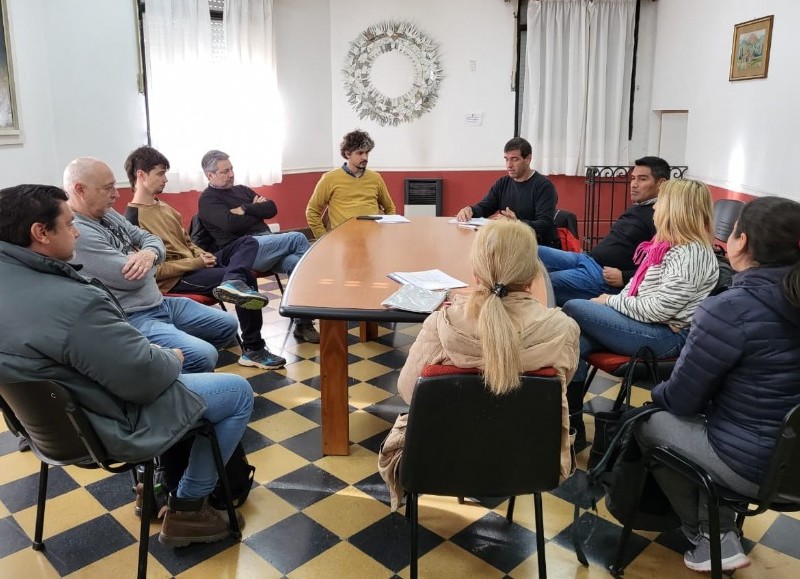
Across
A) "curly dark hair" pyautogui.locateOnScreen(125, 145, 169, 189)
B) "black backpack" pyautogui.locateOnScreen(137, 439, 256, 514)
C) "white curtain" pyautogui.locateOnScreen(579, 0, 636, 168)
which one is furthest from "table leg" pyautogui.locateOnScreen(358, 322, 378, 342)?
"white curtain" pyautogui.locateOnScreen(579, 0, 636, 168)

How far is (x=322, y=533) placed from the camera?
2.31 metres

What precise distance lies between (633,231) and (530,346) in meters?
1.78

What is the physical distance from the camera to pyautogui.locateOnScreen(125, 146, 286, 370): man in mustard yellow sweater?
3.34 metres

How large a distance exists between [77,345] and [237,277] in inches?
76.3

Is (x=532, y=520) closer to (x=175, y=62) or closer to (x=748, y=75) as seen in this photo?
(x=748, y=75)

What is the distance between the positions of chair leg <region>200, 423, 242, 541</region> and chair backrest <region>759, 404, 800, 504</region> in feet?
4.94

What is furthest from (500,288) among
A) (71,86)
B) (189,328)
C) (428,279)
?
(71,86)

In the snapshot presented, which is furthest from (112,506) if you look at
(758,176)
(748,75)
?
(748,75)

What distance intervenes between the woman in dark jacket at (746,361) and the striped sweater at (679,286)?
59cm

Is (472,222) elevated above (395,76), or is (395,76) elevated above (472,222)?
(395,76)

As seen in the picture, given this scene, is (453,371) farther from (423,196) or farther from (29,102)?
(423,196)

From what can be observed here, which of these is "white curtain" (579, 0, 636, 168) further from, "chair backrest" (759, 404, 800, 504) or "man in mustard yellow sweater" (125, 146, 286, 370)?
"chair backrest" (759, 404, 800, 504)

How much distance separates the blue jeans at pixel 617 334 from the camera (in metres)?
2.54

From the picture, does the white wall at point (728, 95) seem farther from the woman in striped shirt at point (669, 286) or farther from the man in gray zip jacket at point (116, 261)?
the man in gray zip jacket at point (116, 261)
